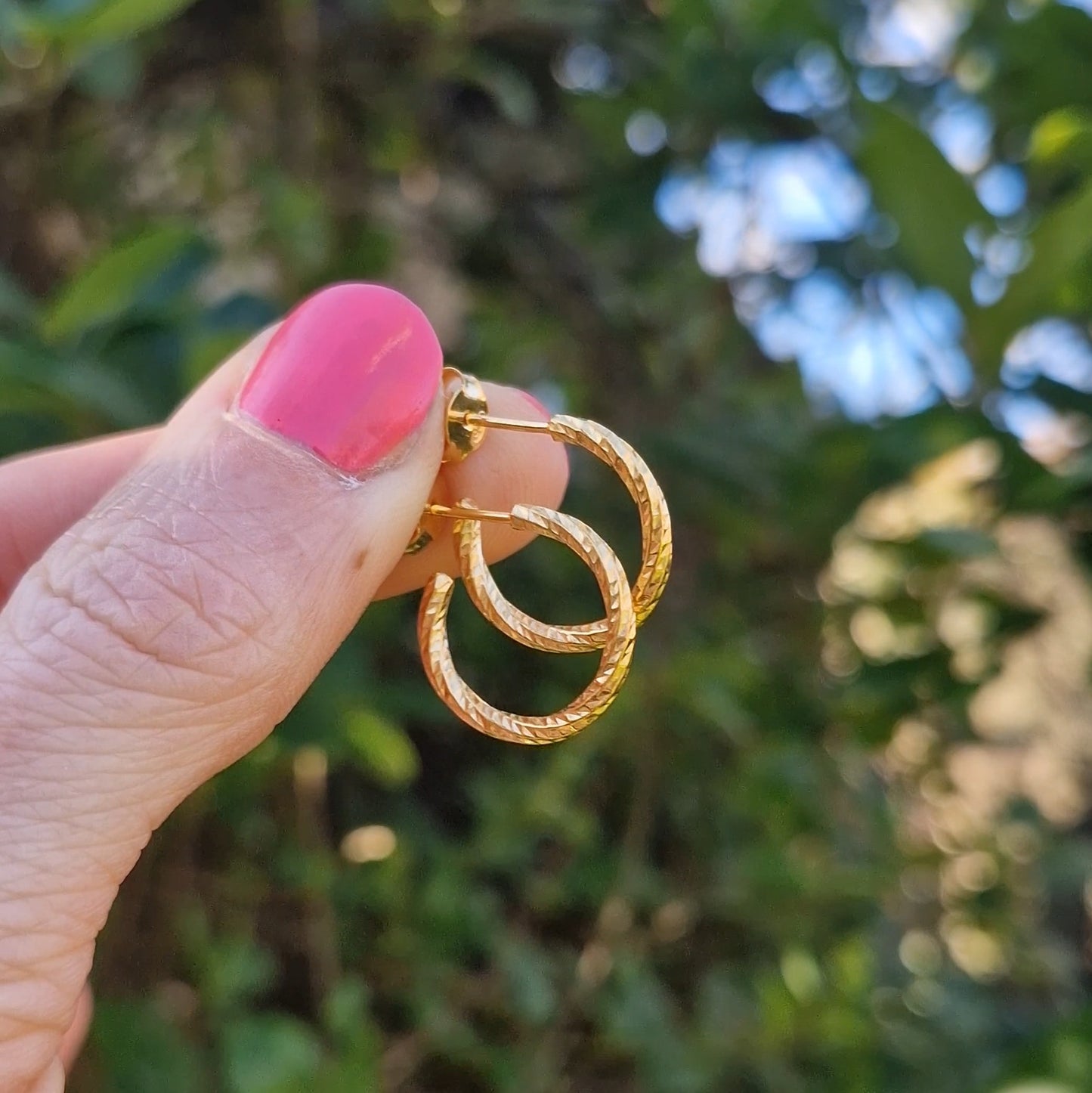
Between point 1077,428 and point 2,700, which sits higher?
point 2,700

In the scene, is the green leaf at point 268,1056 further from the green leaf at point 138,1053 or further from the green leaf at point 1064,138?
the green leaf at point 1064,138

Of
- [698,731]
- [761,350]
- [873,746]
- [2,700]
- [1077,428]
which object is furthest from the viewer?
[761,350]

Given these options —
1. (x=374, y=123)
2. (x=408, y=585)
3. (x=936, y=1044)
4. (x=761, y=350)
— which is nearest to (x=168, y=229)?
(x=408, y=585)

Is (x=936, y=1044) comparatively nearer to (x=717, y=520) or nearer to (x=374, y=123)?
(x=717, y=520)

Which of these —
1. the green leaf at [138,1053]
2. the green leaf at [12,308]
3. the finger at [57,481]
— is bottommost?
the green leaf at [138,1053]

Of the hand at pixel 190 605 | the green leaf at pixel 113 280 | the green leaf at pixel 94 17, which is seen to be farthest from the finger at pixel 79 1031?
the green leaf at pixel 94 17

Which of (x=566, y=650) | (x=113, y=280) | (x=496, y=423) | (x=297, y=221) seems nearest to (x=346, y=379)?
(x=496, y=423)
